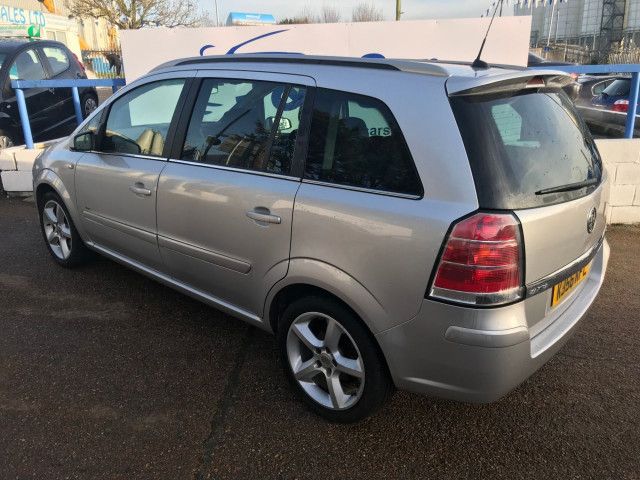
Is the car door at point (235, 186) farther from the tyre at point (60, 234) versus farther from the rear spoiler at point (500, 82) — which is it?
the tyre at point (60, 234)

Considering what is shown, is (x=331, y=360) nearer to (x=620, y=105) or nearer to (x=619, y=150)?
(x=619, y=150)

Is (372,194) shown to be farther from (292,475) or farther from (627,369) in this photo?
(627,369)

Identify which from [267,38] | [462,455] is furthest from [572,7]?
[462,455]

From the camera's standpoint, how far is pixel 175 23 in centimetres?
3206

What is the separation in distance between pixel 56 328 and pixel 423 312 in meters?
2.65

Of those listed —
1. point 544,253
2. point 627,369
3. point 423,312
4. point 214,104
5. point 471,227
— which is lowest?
point 627,369

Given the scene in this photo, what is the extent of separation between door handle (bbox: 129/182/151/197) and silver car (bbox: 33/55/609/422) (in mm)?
70

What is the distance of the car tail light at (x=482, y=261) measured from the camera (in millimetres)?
1970

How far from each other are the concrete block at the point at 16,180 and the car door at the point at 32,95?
1.53 metres

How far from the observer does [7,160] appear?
703cm

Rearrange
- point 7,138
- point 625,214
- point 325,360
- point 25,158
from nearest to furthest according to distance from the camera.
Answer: point 325,360, point 625,214, point 25,158, point 7,138

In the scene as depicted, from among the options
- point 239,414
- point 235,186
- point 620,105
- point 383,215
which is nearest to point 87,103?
point 235,186

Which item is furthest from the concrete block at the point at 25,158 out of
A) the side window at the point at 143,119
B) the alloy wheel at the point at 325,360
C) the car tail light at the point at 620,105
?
the car tail light at the point at 620,105

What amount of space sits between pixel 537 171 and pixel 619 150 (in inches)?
148
